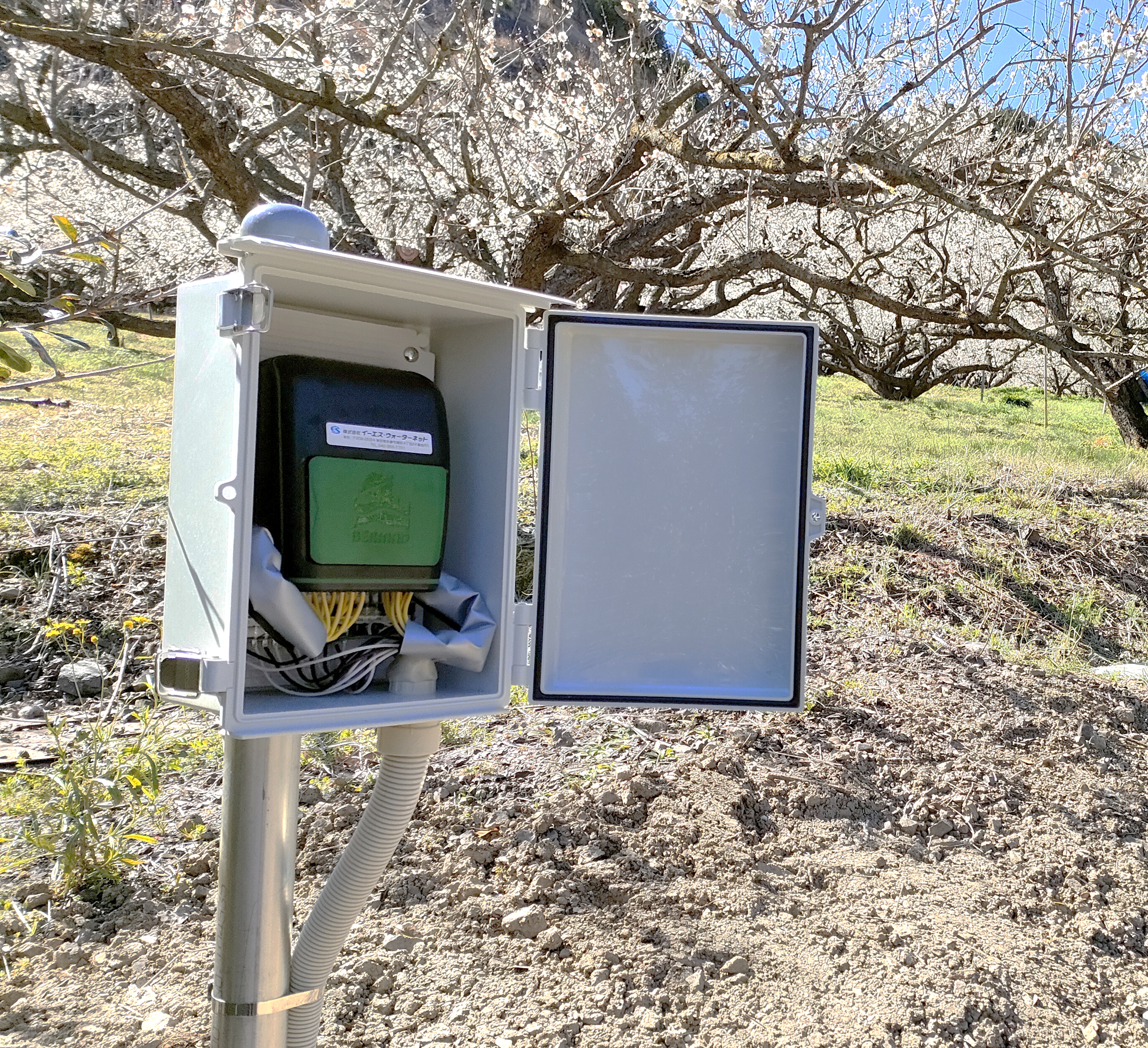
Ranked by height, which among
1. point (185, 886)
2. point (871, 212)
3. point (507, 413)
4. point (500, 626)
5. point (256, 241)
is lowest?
point (185, 886)

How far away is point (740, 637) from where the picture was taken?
5.97 ft

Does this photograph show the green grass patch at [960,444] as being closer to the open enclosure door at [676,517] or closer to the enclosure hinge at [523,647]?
the open enclosure door at [676,517]

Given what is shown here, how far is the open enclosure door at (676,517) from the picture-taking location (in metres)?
1.77

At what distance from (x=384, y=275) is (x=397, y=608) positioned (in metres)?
0.53

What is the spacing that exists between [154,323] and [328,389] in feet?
11.9

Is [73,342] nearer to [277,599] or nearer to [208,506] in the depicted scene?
[208,506]

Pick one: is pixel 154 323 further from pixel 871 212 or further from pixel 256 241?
pixel 256 241

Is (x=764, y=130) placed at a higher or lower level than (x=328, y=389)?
higher

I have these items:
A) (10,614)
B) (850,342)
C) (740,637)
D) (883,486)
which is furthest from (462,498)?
(850,342)

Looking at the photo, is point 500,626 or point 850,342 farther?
point 850,342

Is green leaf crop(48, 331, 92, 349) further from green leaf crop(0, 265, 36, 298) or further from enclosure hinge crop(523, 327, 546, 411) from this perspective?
enclosure hinge crop(523, 327, 546, 411)

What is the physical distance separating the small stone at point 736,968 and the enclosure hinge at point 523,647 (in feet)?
2.69

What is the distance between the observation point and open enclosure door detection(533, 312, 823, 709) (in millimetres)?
1769

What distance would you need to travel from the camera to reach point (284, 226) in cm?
145
